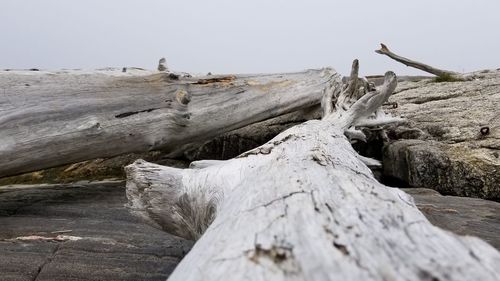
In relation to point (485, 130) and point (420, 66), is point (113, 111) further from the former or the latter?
point (420, 66)

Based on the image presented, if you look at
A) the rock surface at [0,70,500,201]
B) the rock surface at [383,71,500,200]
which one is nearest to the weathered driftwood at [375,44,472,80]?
the rock surface at [0,70,500,201]

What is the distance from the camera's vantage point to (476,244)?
1.11 m

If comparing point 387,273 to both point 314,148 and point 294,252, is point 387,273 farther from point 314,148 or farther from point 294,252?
point 314,148

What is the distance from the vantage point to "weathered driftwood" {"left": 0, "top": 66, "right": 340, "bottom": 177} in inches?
158

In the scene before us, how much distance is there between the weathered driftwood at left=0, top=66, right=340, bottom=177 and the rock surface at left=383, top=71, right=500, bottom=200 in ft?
5.90

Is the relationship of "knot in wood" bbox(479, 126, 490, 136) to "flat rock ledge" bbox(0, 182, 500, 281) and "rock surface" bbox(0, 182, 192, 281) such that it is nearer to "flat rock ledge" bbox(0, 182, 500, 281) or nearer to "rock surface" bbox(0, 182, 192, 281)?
"flat rock ledge" bbox(0, 182, 500, 281)

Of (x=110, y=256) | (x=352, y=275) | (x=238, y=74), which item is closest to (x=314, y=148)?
(x=110, y=256)

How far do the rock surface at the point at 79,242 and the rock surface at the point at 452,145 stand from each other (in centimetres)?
315

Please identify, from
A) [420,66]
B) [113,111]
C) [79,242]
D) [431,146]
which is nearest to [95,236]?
[79,242]

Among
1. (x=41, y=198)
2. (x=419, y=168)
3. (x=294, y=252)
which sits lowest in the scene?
(x=41, y=198)

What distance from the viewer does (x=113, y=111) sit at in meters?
4.54

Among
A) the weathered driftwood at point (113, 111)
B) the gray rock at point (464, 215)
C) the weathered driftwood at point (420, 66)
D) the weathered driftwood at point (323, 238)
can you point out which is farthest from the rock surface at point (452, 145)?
the weathered driftwood at point (323, 238)

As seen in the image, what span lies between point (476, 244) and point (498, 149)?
15.3 ft

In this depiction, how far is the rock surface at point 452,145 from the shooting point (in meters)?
5.00
